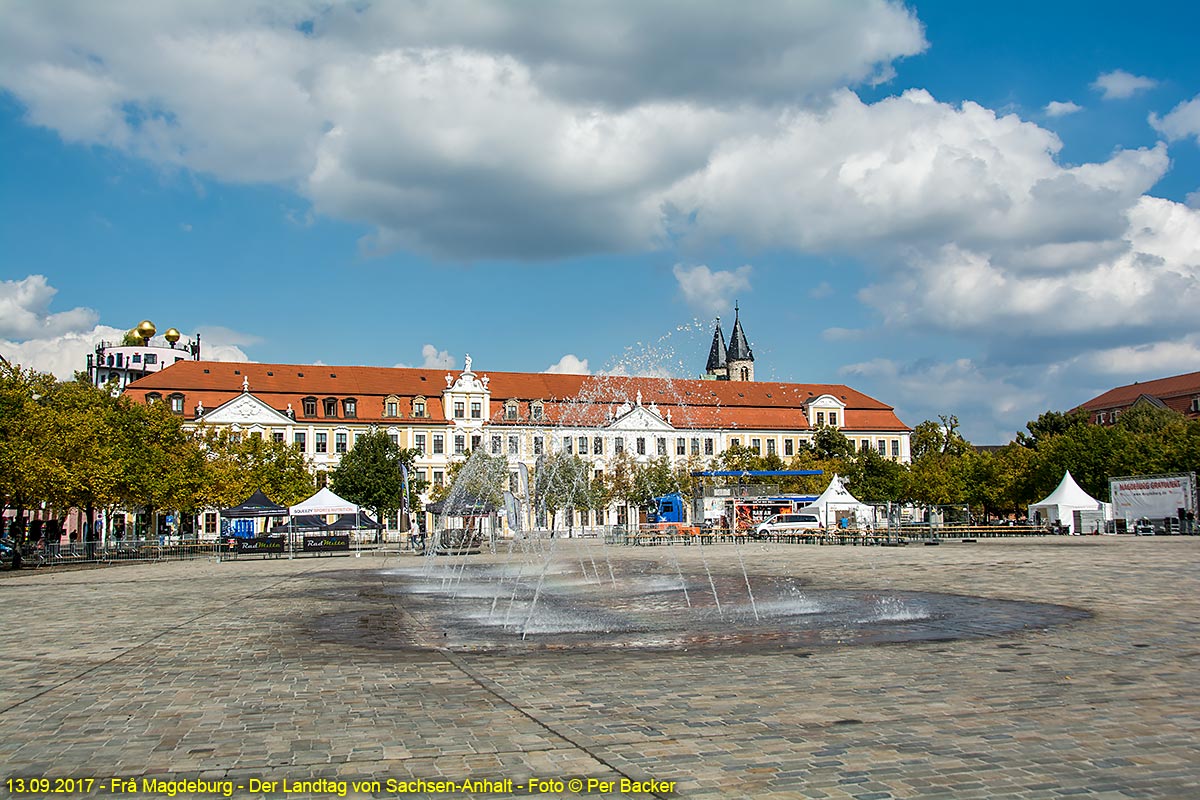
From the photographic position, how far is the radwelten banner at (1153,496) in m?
56.3

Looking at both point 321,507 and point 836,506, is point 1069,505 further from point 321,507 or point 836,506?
point 321,507

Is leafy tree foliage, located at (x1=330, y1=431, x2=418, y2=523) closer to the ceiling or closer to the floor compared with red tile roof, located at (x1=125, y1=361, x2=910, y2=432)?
closer to the floor

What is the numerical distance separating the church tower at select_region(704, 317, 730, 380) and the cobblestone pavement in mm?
127474

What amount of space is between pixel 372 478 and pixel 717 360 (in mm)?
Answer: 77328

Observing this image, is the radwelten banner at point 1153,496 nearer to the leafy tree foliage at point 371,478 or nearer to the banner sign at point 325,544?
the banner sign at point 325,544

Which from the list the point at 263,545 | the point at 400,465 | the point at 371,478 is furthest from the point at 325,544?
the point at 371,478

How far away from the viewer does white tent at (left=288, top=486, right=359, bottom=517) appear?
165 feet

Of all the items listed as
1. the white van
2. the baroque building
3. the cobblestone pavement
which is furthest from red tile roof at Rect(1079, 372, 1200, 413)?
the cobblestone pavement

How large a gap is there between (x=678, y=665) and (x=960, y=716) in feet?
12.2

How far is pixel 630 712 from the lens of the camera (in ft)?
28.4

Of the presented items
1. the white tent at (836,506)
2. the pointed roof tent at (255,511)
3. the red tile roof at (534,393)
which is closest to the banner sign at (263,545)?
the pointed roof tent at (255,511)

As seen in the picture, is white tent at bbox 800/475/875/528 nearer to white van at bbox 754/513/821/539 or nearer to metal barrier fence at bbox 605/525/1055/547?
white van at bbox 754/513/821/539

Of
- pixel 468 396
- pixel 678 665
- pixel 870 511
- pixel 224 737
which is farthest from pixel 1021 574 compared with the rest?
pixel 468 396

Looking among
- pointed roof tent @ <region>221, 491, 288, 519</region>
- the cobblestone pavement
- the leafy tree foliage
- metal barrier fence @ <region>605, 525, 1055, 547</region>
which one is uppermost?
the leafy tree foliage
